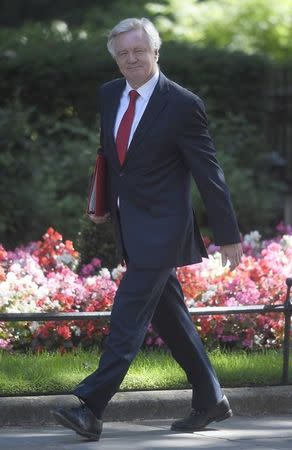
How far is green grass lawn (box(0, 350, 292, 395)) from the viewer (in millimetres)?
6707

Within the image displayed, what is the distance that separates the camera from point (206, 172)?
232 inches

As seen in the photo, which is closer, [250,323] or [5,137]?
[250,323]

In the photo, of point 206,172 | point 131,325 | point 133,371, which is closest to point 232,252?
point 206,172

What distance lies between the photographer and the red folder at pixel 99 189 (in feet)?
20.0

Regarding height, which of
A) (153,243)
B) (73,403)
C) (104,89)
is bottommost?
(73,403)

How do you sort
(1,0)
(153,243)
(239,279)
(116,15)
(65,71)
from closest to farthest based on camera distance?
1. (153,243)
2. (239,279)
3. (65,71)
4. (116,15)
5. (1,0)

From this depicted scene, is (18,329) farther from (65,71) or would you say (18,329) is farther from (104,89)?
(65,71)

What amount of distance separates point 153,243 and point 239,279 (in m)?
2.33

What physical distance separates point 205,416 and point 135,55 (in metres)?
1.64

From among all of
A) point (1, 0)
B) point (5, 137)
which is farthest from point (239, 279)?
point (1, 0)

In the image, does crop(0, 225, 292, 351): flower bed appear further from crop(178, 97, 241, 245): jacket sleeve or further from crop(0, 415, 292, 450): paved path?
crop(178, 97, 241, 245): jacket sleeve

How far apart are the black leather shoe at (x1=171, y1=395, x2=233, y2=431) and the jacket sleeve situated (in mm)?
777

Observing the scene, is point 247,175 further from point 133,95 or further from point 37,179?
point 133,95

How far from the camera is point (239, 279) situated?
8.14 m
